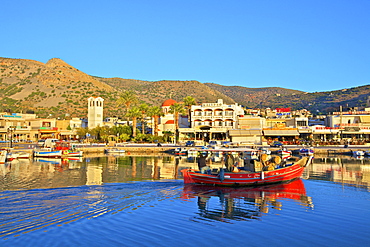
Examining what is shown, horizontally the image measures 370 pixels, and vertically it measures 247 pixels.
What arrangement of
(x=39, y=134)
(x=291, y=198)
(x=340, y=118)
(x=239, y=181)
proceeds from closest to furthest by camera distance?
(x=291, y=198) → (x=239, y=181) → (x=340, y=118) → (x=39, y=134)

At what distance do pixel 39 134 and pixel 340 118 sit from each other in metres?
75.0

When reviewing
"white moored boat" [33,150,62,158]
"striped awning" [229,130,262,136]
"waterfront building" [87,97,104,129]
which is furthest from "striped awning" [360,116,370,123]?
"white moored boat" [33,150,62,158]

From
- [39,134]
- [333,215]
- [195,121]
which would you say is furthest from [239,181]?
[39,134]

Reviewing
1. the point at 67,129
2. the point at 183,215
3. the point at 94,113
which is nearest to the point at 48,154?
the point at 67,129

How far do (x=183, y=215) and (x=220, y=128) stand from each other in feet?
235

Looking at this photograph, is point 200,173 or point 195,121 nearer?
point 200,173

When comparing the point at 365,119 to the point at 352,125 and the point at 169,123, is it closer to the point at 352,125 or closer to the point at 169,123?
the point at 352,125

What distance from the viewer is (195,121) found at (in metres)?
96.8

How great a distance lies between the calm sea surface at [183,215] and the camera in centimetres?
1684

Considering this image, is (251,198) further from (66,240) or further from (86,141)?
(86,141)

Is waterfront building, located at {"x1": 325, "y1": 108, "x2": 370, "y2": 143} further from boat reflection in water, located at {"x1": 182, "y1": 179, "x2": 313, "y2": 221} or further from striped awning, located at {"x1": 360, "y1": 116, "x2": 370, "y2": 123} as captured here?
boat reflection in water, located at {"x1": 182, "y1": 179, "x2": 313, "y2": 221}

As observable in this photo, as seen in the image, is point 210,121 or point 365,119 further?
point 210,121

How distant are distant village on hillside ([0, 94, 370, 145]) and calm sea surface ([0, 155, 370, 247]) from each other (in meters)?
55.1

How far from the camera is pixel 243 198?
2644 cm
